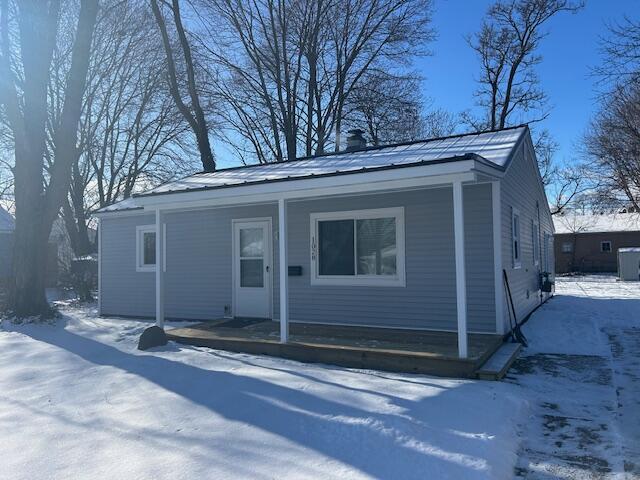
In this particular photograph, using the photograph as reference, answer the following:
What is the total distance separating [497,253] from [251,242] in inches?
184

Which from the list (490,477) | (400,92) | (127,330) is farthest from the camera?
(400,92)

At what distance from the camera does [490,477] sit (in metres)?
3.10

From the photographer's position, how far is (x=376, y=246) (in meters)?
8.19

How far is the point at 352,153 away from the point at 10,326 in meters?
7.75

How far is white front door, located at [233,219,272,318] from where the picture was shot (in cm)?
928

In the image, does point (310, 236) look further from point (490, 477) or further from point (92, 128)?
point (92, 128)

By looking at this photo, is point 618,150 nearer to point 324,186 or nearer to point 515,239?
point 515,239

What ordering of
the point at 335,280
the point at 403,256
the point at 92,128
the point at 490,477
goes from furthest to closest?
the point at 92,128 → the point at 335,280 → the point at 403,256 → the point at 490,477

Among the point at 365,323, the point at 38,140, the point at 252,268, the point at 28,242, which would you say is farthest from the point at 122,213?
the point at 365,323

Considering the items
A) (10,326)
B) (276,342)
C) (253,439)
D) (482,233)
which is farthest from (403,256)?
(10,326)

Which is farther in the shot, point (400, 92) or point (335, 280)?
point (400, 92)

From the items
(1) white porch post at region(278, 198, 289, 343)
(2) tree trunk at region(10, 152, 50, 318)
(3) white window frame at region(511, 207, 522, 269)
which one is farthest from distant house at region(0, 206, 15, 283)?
(3) white window frame at region(511, 207, 522, 269)

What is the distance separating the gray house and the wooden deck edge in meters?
0.21

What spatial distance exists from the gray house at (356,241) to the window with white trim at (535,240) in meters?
0.23
